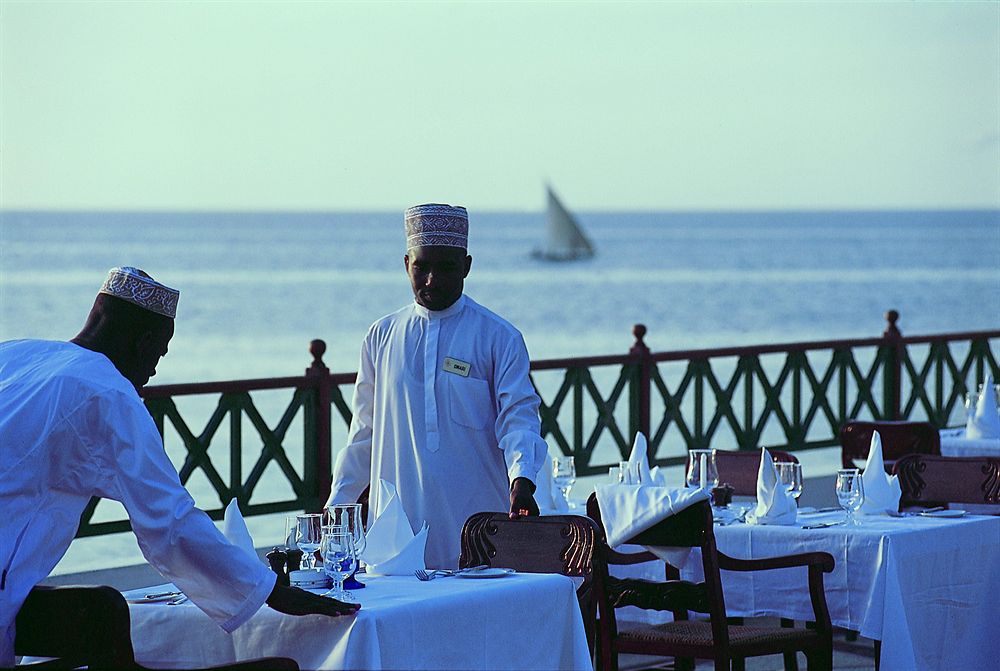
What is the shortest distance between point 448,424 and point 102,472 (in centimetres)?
171

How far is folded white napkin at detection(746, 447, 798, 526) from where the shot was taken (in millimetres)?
5895

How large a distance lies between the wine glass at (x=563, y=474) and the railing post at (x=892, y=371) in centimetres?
481

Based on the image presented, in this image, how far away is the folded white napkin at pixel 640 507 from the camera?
495 centimetres

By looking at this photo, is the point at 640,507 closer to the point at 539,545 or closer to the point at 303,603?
the point at 539,545

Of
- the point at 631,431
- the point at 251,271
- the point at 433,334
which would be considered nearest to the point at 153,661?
the point at 433,334

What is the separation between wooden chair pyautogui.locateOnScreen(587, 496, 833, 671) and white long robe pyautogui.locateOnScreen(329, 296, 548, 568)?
1.42 feet

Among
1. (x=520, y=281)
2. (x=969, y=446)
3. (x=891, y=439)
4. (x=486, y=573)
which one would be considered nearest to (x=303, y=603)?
(x=486, y=573)

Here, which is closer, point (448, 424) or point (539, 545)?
point (539, 545)

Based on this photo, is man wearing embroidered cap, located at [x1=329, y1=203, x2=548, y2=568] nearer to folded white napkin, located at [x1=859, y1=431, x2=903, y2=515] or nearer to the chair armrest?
the chair armrest

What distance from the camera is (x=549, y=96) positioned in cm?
5097

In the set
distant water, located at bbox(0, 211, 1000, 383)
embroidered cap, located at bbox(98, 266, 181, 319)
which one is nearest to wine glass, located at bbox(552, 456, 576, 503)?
embroidered cap, located at bbox(98, 266, 181, 319)

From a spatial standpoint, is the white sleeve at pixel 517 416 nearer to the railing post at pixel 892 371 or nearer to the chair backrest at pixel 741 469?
the chair backrest at pixel 741 469

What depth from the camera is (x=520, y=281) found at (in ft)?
190

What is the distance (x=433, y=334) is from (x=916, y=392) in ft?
22.3
